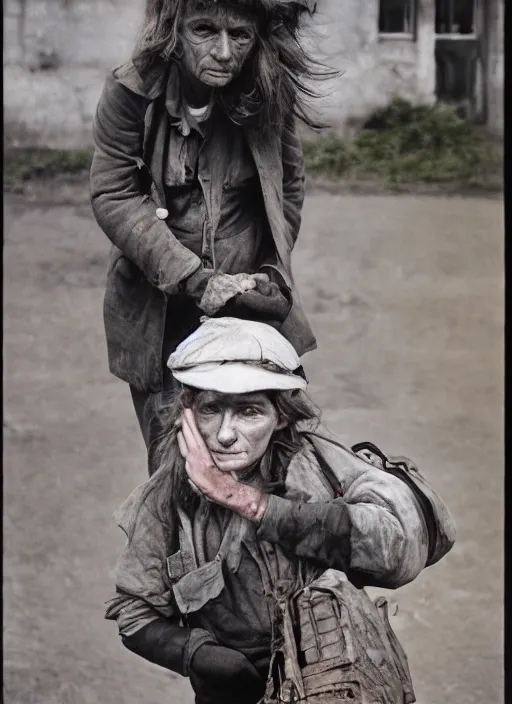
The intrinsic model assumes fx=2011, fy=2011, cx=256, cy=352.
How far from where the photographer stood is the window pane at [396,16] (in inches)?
287

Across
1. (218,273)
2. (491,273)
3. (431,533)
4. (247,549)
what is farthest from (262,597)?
(491,273)

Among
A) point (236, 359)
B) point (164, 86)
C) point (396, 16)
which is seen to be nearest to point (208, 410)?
point (236, 359)

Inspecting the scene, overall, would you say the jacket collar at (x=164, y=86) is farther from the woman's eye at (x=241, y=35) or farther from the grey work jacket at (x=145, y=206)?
the woman's eye at (x=241, y=35)

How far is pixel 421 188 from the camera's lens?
24.6ft

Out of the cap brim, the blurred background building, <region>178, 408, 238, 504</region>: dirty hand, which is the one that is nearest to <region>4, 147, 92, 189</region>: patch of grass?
the blurred background building

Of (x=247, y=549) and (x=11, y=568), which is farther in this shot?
(x=11, y=568)

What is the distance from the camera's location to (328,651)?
21.1ft

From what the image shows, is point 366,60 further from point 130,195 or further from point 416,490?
point 416,490

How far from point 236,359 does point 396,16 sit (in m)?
1.62

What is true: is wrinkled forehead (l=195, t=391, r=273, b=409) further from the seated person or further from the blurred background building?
the blurred background building

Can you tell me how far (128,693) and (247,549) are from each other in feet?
3.18

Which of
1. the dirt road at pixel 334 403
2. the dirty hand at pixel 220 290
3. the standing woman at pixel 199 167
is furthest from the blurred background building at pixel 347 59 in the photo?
the dirty hand at pixel 220 290

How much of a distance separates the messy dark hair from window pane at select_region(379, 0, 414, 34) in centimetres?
60
